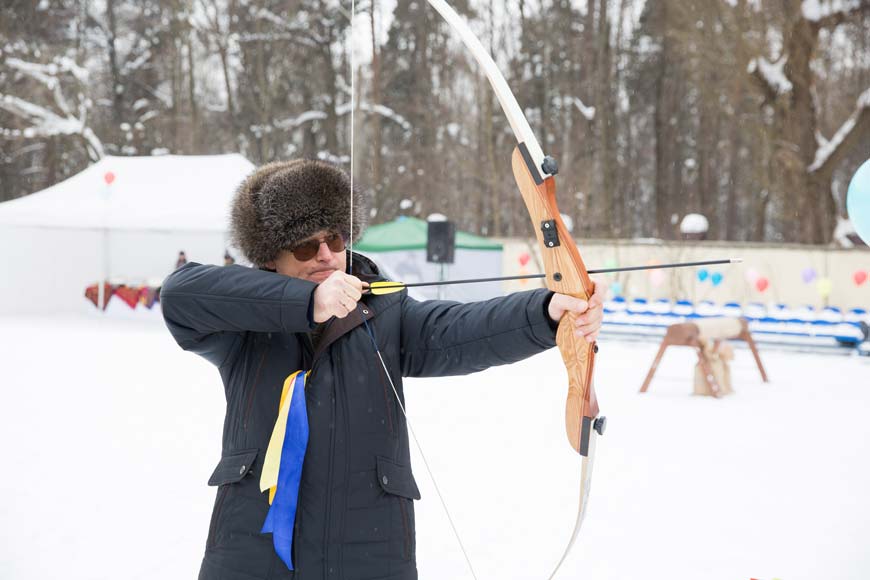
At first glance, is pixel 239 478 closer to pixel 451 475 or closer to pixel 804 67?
pixel 451 475

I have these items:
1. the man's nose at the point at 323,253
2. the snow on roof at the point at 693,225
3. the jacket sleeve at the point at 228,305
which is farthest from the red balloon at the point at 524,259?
the jacket sleeve at the point at 228,305

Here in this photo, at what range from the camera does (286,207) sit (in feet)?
5.26

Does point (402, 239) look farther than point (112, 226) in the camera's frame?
Yes

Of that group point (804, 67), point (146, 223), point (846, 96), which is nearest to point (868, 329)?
point (804, 67)

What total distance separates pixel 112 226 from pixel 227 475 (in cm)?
1091

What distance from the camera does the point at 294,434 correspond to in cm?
145

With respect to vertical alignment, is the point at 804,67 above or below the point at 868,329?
above

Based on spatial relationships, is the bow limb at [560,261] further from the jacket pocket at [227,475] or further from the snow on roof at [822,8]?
the snow on roof at [822,8]

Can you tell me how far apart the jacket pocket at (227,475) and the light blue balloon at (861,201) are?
2.36 m

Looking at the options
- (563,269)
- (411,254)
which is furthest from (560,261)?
(411,254)

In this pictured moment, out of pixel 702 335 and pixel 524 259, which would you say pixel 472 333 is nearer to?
pixel 702 335

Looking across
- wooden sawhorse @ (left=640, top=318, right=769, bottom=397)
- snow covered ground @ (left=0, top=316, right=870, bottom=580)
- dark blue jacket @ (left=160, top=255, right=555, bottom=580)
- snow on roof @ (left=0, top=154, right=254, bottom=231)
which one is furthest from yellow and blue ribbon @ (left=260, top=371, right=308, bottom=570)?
snow on roof @ (left=0, top=154, right=254, bottom=231)

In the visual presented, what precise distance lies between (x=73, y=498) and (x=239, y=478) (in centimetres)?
275

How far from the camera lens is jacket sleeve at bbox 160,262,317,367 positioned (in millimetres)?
1383
